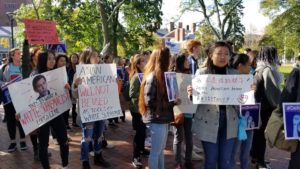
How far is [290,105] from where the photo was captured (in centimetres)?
271

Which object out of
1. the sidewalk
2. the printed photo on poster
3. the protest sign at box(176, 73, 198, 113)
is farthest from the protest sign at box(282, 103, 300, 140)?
the sidewalk

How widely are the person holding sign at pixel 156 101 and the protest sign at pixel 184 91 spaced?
526 millimetres

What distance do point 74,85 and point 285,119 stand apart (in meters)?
3.62

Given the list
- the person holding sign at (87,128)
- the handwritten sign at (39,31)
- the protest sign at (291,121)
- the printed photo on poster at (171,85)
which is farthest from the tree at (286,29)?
the protest sign at (291,121)

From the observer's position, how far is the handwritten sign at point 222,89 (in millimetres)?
4082

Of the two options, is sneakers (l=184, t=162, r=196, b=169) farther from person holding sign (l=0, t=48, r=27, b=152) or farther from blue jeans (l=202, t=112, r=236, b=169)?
person holding sign (l=0, t=48, r=27, b=152)

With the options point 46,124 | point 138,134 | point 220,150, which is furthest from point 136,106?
point 220,150

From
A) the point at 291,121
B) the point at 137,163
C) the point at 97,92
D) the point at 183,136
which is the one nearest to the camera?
the point at 291,121

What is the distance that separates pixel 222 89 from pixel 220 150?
2.44 feet

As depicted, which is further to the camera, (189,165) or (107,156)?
(107,156)

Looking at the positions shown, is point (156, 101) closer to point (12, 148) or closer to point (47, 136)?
point (47, 136)

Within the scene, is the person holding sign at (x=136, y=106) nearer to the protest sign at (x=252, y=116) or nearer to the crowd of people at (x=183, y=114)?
the crowd of people at (x=183, y=114)

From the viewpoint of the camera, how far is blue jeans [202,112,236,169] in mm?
4125

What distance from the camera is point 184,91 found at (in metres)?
5.59
